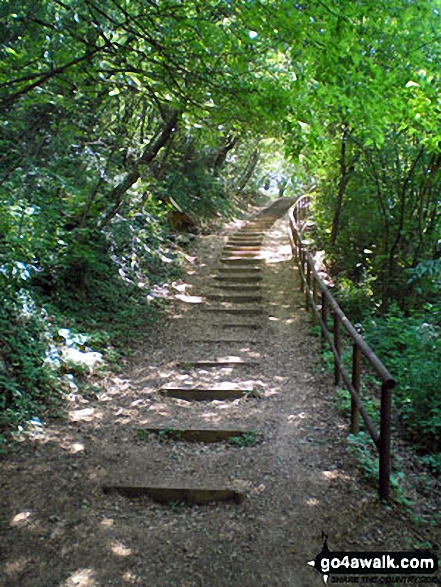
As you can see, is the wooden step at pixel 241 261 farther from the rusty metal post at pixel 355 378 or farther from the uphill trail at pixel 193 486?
the rusty metal post at pixel 355 378

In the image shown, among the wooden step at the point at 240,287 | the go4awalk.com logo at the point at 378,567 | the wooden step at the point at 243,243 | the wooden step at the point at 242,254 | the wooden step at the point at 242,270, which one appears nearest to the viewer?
the go4awalk.com logo at the point at 378,567

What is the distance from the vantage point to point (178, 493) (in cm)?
394

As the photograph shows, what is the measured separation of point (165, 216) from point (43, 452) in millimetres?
11433

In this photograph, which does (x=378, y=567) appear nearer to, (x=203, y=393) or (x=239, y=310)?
(x=203, y=393)

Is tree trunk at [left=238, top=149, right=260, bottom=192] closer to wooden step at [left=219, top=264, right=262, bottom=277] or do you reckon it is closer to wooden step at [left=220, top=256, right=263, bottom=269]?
A: wooden step at [left=220, top=256, right=263, bottom=269]

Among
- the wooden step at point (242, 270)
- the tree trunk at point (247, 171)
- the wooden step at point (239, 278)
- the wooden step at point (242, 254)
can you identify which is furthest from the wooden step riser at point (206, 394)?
the tree trunk at point (247, 171)

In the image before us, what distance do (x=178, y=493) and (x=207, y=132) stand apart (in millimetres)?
4305

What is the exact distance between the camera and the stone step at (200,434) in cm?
495

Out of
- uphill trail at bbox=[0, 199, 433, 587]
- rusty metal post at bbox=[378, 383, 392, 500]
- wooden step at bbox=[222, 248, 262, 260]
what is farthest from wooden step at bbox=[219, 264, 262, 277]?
rusty metal post at bbox=[378, 383, 392, 500]

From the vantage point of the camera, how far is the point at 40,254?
6.95 meters

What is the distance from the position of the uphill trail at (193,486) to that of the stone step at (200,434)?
0.01 metres

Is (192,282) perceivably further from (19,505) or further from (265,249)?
(19,505)

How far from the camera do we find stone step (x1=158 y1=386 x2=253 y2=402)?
6.00 m

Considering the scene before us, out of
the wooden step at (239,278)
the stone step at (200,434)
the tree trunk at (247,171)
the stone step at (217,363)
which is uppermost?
the tree trunk at (247,171)
